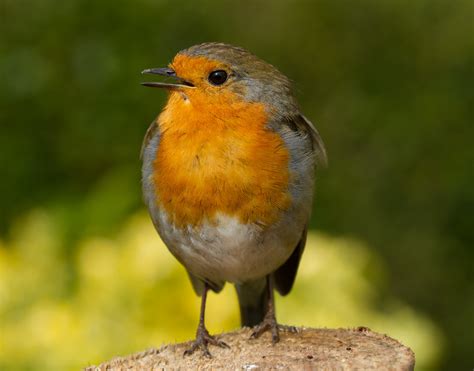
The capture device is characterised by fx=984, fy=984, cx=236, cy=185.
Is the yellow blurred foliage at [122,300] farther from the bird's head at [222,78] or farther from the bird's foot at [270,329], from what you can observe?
the bird's head at [222,78]

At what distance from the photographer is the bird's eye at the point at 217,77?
10.6 feet

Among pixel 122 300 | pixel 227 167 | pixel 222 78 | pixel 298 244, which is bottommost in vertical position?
pixel 122 300

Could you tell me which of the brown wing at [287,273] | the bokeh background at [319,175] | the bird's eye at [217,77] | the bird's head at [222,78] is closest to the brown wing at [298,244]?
the brown wing at [287,273]

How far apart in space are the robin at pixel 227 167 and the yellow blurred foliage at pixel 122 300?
0.92 meters

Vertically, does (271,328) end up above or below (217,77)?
below

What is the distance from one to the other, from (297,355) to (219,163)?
0.66m

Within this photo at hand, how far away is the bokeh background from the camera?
4.36 metres

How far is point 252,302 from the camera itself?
12.7 ft

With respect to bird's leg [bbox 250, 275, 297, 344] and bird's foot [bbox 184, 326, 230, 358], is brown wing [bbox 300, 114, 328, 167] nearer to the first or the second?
bird's leg [bbox 250, 275, 297, 344]

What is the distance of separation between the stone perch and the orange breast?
0.41 metres

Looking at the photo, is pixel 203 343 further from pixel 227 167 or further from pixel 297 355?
pixel 227 167

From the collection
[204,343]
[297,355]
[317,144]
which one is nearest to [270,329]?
[204,343]

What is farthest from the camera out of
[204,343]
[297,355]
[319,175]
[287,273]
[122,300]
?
[319,175]

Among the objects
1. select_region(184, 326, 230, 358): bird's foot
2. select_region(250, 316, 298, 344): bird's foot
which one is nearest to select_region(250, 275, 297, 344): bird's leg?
select_region(250, 316, 298, 344): bird's foot
